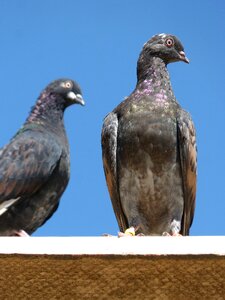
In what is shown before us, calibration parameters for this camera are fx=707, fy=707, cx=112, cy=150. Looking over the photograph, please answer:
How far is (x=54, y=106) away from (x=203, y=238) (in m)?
4.21

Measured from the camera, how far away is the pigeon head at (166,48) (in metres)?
7.14

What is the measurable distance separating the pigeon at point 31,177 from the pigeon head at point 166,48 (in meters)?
1.25

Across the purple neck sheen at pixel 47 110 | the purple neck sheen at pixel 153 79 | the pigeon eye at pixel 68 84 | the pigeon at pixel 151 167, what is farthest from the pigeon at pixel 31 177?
the purple neck sheen at pixel 153 79

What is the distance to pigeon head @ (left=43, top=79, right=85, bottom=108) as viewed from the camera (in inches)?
303

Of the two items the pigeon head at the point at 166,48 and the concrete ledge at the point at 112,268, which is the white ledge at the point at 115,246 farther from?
the pigeon head at the point at 166,48

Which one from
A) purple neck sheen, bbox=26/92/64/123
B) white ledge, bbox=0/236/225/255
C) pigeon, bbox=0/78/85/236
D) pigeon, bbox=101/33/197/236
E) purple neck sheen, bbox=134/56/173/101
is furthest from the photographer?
purple neck sheen, bbox=26/92/64/123

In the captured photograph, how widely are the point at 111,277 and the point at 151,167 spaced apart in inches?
112

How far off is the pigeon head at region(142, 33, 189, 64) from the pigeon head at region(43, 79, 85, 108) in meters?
0.96

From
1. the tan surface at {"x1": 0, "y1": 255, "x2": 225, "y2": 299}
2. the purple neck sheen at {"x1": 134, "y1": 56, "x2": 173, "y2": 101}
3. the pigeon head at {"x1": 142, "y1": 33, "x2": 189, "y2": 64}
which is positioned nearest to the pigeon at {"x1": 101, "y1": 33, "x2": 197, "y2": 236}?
the purple neck sheen at {"x1": 134, "y1": 56, "x2": 173, "y2": 101}

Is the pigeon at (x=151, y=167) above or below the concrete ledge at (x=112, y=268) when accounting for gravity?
above

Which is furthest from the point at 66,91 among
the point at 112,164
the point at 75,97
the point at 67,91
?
the point at 112,164

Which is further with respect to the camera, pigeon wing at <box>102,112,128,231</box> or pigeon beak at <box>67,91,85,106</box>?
pigeon beak at <box>67,91,85,106</box>

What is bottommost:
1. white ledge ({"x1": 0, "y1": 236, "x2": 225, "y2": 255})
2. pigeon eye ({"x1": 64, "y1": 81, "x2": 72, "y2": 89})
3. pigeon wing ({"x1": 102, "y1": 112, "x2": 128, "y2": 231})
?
white ledge ({"x1": 0, "y1": 236, "x2": 225, "y2": 255})

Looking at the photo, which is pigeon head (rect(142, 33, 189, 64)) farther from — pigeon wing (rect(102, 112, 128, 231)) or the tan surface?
the tan surface
